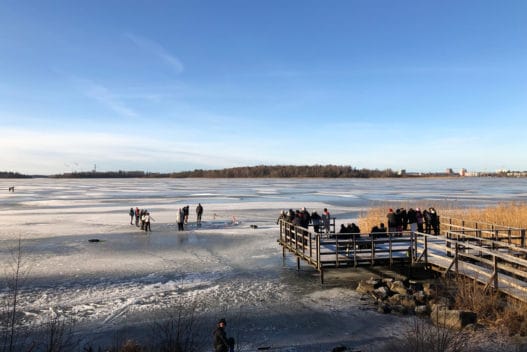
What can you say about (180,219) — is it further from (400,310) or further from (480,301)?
(480,301)

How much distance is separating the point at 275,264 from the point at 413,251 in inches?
195

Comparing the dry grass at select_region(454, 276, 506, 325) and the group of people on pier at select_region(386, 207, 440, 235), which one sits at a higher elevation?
the group of people on pier at select_region(386, 207, 440, 235)

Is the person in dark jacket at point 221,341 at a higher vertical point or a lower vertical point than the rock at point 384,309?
higher

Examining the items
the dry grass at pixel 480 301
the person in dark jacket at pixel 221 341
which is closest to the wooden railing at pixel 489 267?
the dry grass at pixel 480 301

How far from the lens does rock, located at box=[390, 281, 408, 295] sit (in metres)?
11.6

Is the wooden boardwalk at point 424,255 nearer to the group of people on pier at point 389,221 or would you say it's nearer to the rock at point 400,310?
the group of people on pier at point 389,221

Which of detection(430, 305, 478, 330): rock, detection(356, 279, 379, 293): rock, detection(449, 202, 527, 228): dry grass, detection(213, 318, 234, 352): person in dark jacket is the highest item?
detection(449, 202, 527, 228): dry grass

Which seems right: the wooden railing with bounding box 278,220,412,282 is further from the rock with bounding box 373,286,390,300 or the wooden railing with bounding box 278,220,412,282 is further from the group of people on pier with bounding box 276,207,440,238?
the rock with bounding box 373,286,390,300

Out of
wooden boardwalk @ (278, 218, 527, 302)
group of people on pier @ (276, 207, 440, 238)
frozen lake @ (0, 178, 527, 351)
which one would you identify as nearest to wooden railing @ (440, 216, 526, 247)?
wooden boardwalk @ (278, 218, 527, 302)

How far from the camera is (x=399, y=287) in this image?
11.8 m

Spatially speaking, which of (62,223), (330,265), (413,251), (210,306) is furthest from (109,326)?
(62,223)

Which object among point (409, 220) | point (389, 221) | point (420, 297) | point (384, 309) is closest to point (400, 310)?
point (384, 309)

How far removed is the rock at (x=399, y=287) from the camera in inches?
458

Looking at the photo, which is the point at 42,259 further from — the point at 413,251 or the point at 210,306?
the point at 413,251
